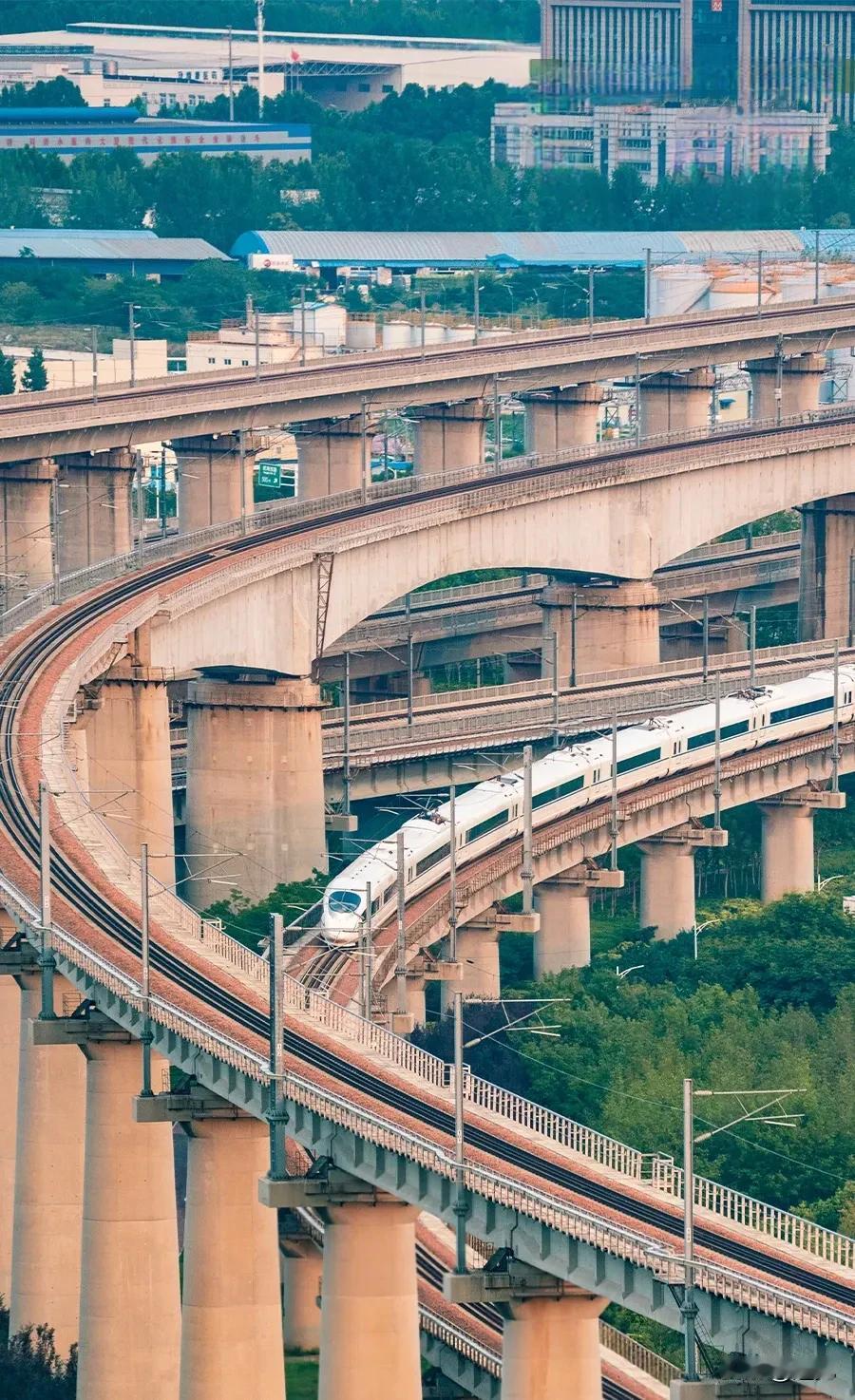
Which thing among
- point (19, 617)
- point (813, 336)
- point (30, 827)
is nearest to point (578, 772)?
point (19, 617)

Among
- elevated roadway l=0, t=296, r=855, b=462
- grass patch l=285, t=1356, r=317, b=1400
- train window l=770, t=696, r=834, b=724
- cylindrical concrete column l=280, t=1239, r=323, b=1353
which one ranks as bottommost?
grass patch l=285, t=1356, r=317, b=1400

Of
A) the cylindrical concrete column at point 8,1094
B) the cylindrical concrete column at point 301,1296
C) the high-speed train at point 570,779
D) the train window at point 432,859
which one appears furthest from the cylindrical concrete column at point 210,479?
the cylindrical concrete column at point 301,1296

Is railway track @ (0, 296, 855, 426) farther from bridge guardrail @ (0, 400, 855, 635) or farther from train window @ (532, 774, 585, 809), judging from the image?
train window @ (532, 774, 585, 809)

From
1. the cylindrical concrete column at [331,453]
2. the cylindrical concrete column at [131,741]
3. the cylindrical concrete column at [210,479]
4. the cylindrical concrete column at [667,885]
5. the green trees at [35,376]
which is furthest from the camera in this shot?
the green trees at [35,376]

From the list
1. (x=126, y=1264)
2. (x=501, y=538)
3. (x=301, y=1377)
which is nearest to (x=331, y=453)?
(x=501, y=538)

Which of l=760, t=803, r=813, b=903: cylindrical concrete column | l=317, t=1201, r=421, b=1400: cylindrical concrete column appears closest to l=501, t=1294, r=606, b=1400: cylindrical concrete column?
l=317, t=1201, r=421, b=1400: cylindrical concrete column

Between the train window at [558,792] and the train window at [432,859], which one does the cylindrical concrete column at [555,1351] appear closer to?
the train window at [432,859]
